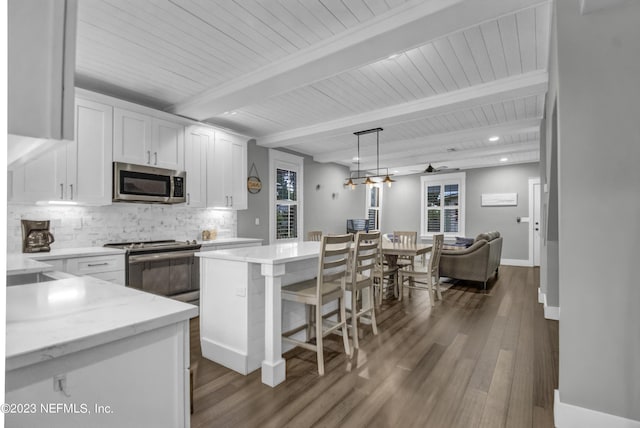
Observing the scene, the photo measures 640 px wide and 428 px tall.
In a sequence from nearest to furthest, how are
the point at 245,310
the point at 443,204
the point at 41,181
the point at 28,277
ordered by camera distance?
the point at 28,277 → the point at 245,310 → the point at 41,181 → the point at 443,204

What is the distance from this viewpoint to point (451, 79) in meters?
3.26

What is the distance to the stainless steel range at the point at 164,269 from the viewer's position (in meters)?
3.33

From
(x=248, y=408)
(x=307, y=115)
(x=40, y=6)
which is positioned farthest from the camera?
(x=307, y=115)

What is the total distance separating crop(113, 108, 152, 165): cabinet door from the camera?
348 cm

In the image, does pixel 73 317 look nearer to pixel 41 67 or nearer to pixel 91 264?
pixel 41 67

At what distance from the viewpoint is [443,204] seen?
29.0 ft

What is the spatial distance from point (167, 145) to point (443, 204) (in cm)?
725

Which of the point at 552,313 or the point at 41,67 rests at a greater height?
the point at 41,67

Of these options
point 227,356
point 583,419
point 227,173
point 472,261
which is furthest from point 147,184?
point 472,261

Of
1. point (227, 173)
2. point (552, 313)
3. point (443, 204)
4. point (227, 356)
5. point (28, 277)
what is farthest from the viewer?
point (443, 204)

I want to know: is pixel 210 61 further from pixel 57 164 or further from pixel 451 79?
pixel 451 79

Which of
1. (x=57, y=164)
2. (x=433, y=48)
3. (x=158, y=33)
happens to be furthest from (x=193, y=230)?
(x=433, y=48)

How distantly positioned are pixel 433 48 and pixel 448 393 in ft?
8.75

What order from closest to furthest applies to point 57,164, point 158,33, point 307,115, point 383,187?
point 158,33 → point 57,164 → point 307,115 → point 383,187
